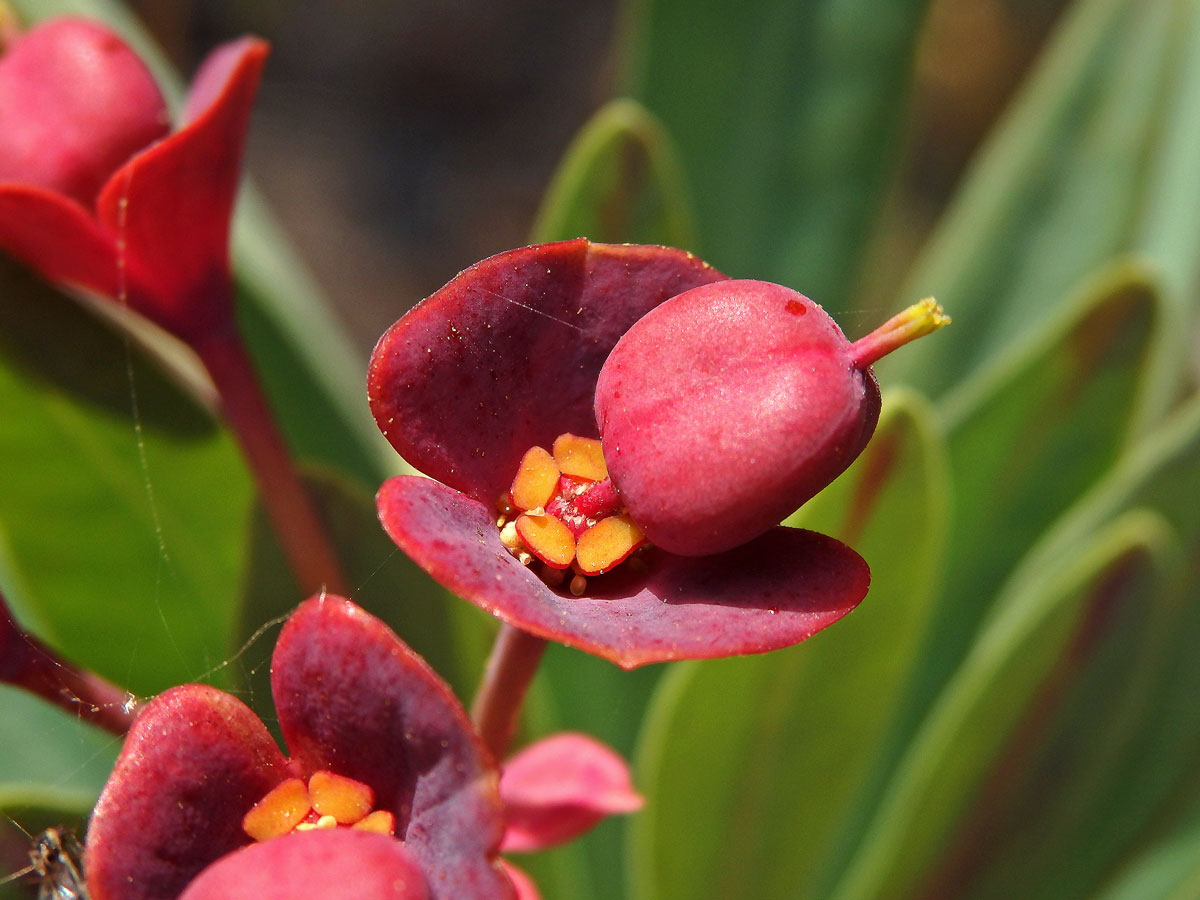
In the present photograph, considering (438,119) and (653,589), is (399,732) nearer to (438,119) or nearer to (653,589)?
(653,589)

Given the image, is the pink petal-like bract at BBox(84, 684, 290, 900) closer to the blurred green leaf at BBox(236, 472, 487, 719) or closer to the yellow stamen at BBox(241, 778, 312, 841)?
the yellow stamen at BBox(241, 778, 312, 841)

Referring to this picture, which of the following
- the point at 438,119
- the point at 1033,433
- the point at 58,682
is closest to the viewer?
the point at 58,682

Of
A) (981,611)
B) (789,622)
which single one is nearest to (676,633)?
(789,622)

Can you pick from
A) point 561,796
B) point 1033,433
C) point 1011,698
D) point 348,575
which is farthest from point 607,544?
point 1033,433

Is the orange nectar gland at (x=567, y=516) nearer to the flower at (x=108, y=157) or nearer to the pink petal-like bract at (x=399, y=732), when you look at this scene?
the pink petal-like bract at (x=399, y=732)

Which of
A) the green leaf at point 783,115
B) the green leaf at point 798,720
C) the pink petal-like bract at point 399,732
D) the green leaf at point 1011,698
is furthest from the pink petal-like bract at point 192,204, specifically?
the green leaf at point 783,115

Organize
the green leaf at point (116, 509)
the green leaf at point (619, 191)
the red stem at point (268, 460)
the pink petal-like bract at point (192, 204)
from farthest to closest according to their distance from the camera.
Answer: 1. the green leaf at point (619, 191)
2. the green leaf at point (116, 509)
3. the red stem at point (268, 460)
4. the pink petal-like bract at point (192, 204)
